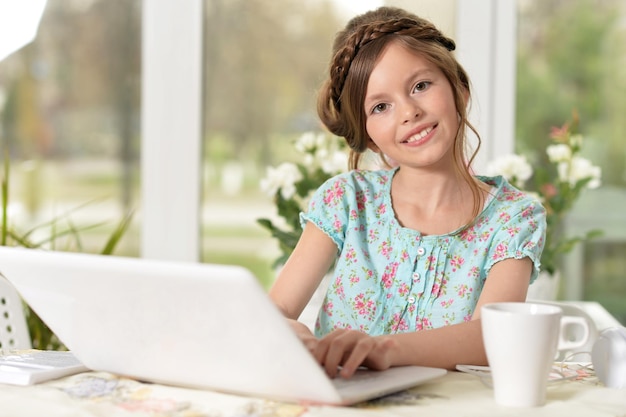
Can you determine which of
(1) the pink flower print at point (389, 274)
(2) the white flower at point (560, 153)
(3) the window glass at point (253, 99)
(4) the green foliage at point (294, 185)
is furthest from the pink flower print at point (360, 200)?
(3) the window glass at point (253, 99)

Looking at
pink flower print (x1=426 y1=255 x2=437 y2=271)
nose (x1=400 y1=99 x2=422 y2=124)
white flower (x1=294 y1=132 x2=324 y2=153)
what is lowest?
pink flower print (x1=426 y1=255 x2=437 y2=271)

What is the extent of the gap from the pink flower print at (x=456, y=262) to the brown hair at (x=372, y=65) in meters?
0.09

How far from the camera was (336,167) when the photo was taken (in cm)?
245

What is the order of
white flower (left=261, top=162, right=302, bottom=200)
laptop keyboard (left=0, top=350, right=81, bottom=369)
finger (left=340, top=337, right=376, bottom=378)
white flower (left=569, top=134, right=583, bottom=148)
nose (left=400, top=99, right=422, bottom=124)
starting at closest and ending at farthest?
finger (left=340, top=337, right=376, bottom=378) → laptop keyboard (left=0, top=350, right=81, bottom=369) → nose (left=400, top=99, right=422, bottom=124) → white flower (left=261, top=162, right=302, bottom=200) → white flower (left=569, top=134, right=583, bottom=148)

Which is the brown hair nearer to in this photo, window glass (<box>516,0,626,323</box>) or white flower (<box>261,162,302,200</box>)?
white flower (<box>261,162,302,200</box>)

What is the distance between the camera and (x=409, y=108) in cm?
159

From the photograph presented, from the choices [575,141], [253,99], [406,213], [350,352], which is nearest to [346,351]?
[350,352]

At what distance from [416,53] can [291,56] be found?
1.34 meters

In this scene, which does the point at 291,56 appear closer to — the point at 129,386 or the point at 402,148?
the point at 402,148

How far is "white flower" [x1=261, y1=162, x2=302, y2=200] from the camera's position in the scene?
96.0 inches

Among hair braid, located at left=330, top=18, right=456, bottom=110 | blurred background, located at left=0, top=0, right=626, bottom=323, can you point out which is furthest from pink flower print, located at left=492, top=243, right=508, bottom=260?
blurred background, located at left=0, top=0, right=626, bottom=323

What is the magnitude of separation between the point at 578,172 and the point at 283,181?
76cm

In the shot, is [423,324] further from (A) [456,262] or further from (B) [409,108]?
(B) [409,108]

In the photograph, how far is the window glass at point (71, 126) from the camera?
2.97 meters
